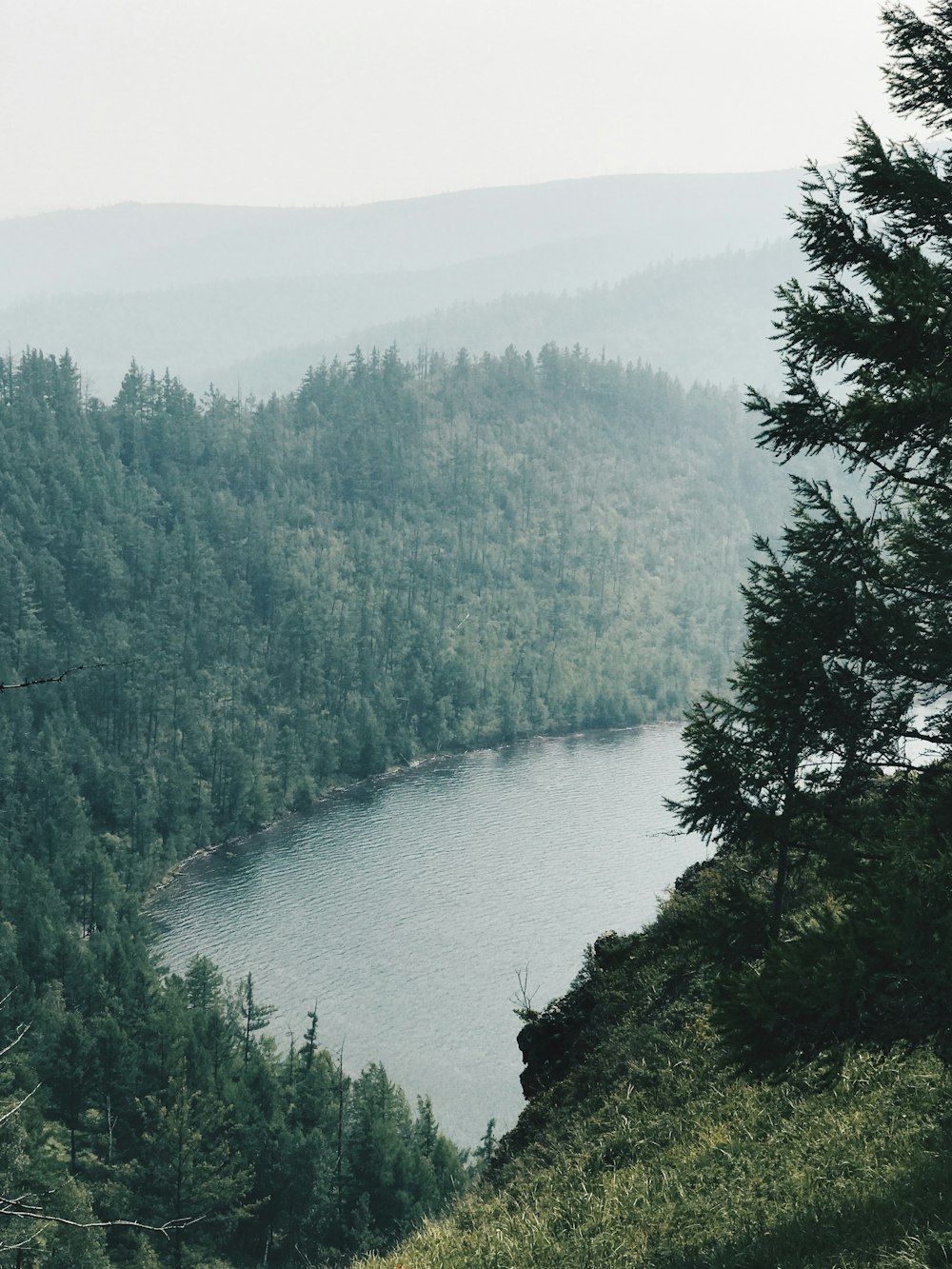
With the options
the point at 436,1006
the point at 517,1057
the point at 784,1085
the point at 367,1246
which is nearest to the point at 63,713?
the point at 436,1006

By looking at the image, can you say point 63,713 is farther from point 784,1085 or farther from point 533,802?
point 784,1085

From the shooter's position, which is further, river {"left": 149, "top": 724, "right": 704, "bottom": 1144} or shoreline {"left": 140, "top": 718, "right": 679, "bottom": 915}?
shoreline {"left": 140, "top": 718, "right": 679, "bottom": 915}

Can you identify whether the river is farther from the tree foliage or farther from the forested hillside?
the tree foliage

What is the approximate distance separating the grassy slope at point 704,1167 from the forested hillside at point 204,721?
657 cm

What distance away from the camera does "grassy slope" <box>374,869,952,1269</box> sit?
10727mm

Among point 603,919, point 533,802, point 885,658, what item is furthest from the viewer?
point 533,802

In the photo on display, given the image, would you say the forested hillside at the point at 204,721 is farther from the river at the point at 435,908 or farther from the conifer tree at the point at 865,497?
the conifer tree at the point at 865,497

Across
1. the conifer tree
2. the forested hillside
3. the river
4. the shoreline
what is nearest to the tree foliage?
the conifer tree

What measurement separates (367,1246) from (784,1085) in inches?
1587

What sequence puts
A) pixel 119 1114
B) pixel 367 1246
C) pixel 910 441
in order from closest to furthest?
pixel 910 441
pixel 367 1246
pixel 119 1114

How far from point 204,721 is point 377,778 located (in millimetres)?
21130

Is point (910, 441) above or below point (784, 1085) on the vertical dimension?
above

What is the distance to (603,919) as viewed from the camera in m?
91.8

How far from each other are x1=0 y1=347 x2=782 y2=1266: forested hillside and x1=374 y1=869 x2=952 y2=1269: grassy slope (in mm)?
6570
